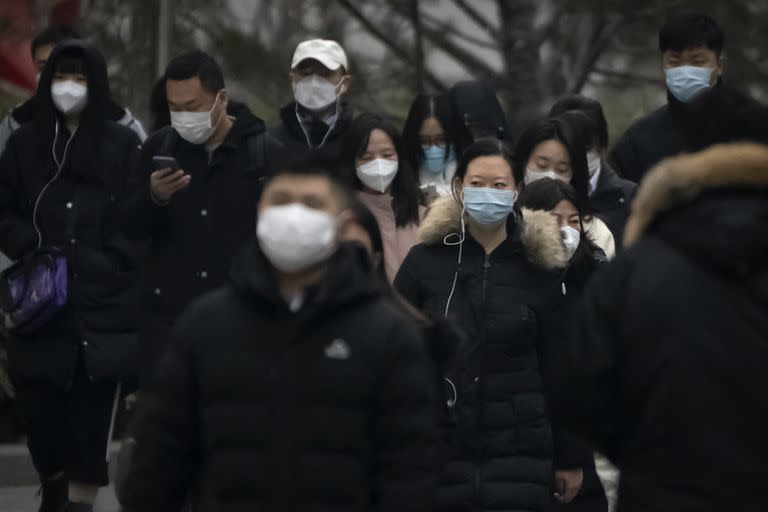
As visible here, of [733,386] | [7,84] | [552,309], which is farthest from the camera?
[7,84]

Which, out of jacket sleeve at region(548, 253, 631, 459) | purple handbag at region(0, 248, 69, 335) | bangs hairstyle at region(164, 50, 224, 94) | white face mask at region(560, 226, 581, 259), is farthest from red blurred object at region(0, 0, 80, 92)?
jacket sleeve at region(548, 253, 631, 459)

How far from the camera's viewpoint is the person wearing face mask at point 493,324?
696 centimetres

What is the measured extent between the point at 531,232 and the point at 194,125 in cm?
143

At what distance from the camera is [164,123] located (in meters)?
8.64

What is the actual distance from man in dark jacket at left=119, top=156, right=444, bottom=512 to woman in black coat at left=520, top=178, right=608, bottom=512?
81.4 inches

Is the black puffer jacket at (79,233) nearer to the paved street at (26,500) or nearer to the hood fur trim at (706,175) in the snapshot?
the paved street at (26,500)

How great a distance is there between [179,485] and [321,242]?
702 millimetres

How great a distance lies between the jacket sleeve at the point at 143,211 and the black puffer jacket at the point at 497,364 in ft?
3.59

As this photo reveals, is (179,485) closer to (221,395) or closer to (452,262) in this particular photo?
(221,395)

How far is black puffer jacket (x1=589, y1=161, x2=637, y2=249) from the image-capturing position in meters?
9.09

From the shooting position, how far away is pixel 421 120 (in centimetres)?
937

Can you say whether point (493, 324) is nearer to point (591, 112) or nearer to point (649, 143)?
point (591, 112)

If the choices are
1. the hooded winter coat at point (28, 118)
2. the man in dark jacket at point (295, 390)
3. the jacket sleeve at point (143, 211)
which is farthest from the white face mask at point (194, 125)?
the man in dark jacket at point (295, 390)

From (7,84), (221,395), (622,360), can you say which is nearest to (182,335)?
(221,395)
